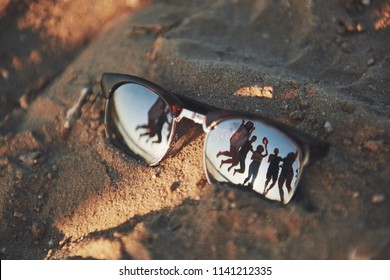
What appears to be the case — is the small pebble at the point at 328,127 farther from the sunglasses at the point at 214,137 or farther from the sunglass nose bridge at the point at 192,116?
the sunglass nose bridge at the point at 192,116

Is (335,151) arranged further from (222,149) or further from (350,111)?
(222,149)

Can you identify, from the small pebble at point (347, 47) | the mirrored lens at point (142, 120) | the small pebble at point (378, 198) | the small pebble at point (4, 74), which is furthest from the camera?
the small pebble at point (4, 74)

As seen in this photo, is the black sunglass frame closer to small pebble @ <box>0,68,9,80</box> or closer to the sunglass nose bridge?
the sunglass nose bridge

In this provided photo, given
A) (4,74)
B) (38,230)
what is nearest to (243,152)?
(38,230)

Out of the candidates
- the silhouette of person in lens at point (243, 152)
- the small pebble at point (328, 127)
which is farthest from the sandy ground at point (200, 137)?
the silhouette of person in lens at point (243, 152)

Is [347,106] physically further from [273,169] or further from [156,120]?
[156,120]

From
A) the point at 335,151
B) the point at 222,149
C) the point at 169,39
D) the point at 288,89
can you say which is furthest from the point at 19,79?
the point at 335,151
